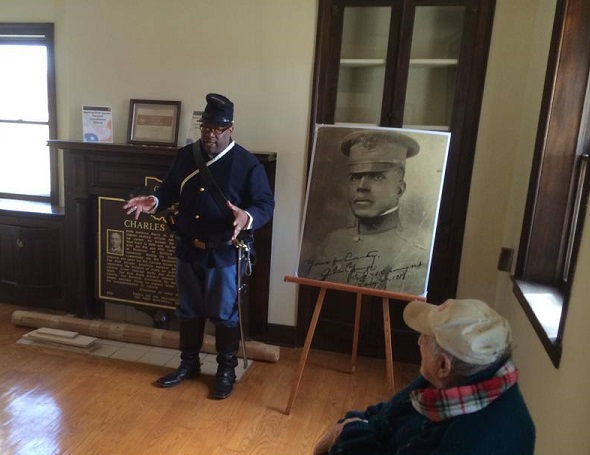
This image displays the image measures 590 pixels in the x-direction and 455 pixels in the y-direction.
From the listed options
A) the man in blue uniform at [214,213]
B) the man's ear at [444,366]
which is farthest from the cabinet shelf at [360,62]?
the man's ear at [444,366]

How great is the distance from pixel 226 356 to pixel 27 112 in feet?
7.57

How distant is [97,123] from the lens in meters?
2.91

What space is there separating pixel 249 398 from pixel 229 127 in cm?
133

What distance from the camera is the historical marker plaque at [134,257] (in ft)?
9.52

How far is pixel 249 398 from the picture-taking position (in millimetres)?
2361

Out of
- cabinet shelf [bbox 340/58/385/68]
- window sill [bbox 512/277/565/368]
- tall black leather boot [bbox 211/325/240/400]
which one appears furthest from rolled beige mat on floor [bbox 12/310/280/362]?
cabinet shelf [bbox 340/58/385/68]

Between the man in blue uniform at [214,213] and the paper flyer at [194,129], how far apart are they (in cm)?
46

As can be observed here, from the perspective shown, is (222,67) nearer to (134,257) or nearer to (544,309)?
(134,257)

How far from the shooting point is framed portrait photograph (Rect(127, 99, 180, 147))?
2.81 metres

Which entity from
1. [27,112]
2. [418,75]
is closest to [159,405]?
[418,75]

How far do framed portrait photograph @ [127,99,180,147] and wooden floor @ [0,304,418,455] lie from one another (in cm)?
130

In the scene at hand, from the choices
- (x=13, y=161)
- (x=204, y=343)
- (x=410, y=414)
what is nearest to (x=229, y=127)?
(x=204, y=343)

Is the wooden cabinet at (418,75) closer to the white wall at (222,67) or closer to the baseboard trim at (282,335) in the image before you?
the white wall at (222,67)

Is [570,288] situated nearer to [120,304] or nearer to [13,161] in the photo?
[120,304]
